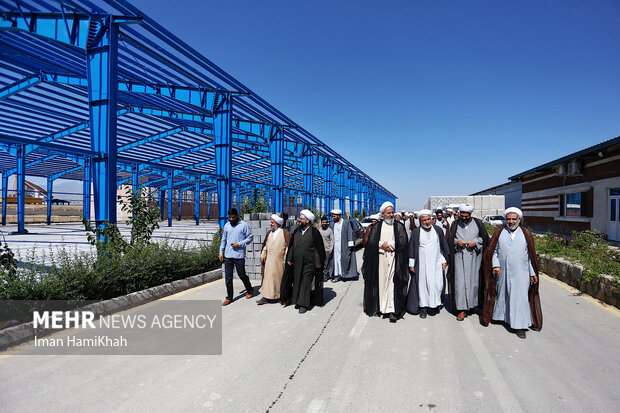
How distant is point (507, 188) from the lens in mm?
43312

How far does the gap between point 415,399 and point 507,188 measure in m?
46.6

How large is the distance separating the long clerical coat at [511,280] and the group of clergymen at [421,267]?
12 millimetres

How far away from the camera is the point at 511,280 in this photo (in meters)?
4.92

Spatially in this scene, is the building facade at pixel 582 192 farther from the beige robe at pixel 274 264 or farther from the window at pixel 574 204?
the beige robe at pixel 274 264

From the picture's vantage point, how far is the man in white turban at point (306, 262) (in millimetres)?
5945

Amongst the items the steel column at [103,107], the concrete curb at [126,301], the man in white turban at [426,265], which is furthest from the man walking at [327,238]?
the steel column at [103,107]

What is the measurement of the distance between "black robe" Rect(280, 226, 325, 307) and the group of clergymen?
16 millimetres

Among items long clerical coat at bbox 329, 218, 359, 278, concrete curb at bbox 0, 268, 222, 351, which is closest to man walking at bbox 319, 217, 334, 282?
long clerical coat at bbox 329, 218, 359, 278

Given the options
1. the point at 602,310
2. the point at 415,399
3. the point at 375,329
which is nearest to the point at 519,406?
the point at 415,399

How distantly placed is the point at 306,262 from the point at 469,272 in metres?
2.56

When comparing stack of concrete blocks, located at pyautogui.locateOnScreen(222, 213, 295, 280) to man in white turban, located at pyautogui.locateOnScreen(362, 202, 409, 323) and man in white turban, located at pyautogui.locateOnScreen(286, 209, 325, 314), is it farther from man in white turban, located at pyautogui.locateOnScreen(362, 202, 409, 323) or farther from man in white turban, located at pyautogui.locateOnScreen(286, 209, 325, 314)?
man in white turban, located at pyautogui.locateOnScreen(362, 202, 409, 323)

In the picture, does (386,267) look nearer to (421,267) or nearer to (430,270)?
(421,267)

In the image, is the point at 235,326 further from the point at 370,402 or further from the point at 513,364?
the point at 513,364

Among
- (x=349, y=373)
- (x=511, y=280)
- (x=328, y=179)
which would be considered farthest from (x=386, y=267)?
(x=328, y=179)
